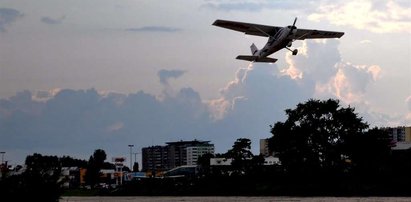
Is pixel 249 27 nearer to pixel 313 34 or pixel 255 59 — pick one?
pixel 255 59

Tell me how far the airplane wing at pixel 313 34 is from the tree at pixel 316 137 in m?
41.5

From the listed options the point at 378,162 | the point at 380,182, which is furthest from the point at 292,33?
the point at 378,162

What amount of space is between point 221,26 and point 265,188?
5347 cm

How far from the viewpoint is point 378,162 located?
12588cm

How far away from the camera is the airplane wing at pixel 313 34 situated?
77.7 metres

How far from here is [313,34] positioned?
270 feet

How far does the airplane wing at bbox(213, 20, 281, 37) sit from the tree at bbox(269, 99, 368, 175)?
47.6 meters

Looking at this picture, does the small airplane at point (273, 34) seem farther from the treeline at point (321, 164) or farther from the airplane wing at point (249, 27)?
the treeline at point (321, 164)

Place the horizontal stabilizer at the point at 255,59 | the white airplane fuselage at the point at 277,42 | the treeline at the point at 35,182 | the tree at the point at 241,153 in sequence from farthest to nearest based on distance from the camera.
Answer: the tree at the point at 241,153
the horizontal stabilizer at the point at 255,59
the white airplane fuselage at the point at 277,42
the treeline at the point at 35,182

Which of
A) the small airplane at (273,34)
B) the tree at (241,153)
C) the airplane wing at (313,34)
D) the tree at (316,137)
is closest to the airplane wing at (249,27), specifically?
the small airplane at (273,34)

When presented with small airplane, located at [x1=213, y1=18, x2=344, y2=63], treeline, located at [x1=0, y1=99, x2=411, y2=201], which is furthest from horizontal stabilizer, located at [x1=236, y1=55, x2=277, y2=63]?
treeline, located at [x1=0, y1=99, x2=411, y2=201]

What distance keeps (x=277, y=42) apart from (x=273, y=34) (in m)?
3.46

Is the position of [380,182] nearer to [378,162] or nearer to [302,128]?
[378,162]

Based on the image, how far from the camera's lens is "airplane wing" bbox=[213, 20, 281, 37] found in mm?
76250
